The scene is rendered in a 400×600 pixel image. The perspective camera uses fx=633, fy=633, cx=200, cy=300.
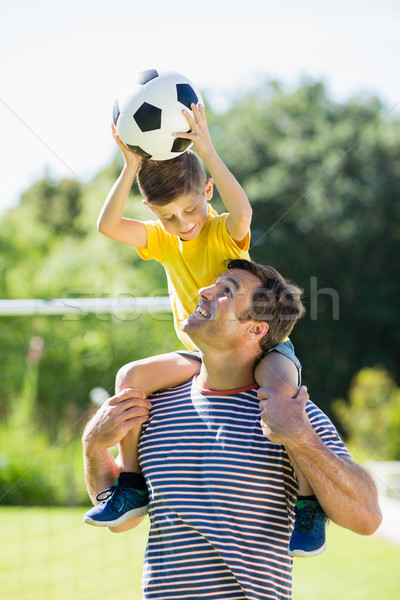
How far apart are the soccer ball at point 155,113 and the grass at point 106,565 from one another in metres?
4.54

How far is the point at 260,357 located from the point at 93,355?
354 inches

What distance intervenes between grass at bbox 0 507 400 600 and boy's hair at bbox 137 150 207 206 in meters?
4.36

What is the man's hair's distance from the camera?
2451mm

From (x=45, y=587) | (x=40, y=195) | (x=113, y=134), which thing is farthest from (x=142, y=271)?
(x=40, y=195)

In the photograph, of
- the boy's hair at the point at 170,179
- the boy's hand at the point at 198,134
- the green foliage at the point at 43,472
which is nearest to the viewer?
the boy's hand at the point at 198,134

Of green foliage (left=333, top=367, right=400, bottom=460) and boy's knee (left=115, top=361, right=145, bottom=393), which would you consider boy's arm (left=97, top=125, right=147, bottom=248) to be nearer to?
boy's knee (left=115, top=361, right=145, bottom=393)

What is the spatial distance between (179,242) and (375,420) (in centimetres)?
1053

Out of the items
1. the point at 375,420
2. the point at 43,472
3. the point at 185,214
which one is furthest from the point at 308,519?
the point at 375,420

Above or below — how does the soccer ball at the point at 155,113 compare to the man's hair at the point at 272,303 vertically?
above

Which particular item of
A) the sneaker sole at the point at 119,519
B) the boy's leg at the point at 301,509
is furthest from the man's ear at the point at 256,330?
the sneaker sole at the point at 119,519

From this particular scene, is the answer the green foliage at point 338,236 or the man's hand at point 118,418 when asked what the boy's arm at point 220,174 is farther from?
the green foliage at point 338,236

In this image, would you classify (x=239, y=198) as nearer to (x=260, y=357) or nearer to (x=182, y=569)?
Result: (x=260, y=357)

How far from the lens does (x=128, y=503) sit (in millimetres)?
2305

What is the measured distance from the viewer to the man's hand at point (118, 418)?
232cm
